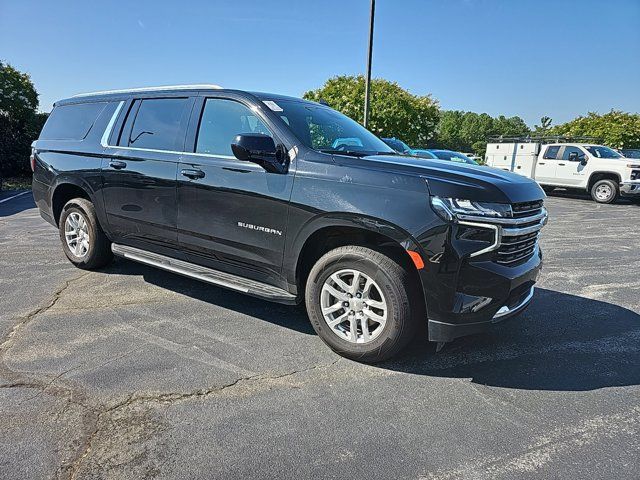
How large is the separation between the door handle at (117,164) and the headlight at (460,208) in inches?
126

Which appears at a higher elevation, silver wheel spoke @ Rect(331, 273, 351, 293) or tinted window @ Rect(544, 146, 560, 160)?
tinted window @ Rect(544, 146, 560, 160)

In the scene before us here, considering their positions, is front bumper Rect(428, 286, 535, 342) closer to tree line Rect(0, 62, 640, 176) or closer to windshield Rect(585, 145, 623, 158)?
tree line Rect(0, 62, 640, 176)

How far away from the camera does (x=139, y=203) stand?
439cm

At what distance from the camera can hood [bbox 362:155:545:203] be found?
9.41 feet

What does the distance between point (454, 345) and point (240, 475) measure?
6.93 ft

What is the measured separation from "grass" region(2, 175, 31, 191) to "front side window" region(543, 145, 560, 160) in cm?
1814

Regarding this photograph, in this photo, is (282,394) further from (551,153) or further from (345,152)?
(551,153)

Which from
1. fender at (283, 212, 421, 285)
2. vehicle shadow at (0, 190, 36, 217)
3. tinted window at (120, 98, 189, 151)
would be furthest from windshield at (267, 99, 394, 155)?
vehicle shadow at (0, 190, 36, 217)

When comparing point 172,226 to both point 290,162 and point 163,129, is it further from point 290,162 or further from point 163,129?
point 290,162

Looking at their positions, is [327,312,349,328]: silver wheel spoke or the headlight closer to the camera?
the headlight

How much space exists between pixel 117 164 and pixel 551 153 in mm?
15922

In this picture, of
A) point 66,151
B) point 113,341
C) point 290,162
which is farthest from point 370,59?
point 113,341

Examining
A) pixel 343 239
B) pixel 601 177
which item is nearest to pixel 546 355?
pixel 343 239

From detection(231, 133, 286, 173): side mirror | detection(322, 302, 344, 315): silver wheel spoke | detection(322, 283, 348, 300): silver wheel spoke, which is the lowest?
detection(322, 302, 344, 315): silver wheel spoke
